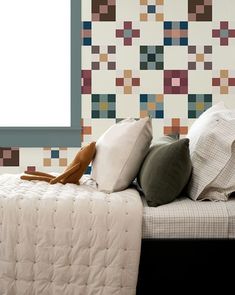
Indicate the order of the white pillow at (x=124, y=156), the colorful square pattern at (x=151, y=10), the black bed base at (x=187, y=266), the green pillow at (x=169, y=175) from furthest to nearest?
the colorful square pattern at (x=151, y=10)
the white pillow at (x=124, y=156)
the green pillow at (x=169, y=175)
the black bed base at (x=187, y=266)

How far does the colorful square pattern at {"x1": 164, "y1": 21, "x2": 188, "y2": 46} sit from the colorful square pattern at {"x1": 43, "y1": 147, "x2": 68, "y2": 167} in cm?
121

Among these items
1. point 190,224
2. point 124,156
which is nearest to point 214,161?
point 190,224

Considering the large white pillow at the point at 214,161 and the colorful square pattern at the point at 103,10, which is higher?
the colorful square pattern at the point at 103,10

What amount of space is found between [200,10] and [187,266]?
8.86ft

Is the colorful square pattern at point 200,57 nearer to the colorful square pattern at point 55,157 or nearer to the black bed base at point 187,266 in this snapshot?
the colorful square pattern at point 55,157

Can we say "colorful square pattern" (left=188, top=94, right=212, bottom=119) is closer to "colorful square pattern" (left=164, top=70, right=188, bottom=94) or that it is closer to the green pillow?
"colorful square pattern" (left=164, top=70, right=188, bottom=94)

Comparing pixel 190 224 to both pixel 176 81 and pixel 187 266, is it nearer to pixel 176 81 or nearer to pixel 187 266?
pixel 187 266

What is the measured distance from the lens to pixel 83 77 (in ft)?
14.6

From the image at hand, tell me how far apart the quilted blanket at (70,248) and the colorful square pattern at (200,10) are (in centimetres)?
251

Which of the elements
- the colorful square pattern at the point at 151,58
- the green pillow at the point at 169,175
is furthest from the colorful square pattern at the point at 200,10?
the green pillow at the point at 169,175

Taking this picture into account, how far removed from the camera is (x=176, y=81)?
14.6 ft

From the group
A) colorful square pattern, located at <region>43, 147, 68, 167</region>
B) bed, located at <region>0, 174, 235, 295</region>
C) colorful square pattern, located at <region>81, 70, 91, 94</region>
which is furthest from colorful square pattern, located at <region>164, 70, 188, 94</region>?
bed, located at <region>0, 174, 235, 295</region>

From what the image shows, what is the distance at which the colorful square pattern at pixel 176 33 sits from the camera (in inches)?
175

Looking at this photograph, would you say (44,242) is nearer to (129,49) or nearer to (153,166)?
(153,166)
